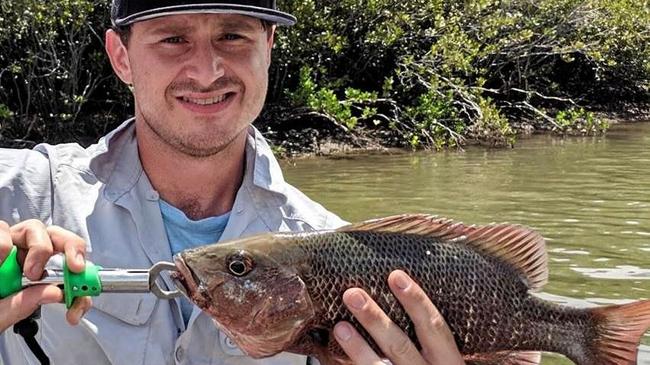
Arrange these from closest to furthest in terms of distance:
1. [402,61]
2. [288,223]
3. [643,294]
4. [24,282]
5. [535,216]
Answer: [24,282]
[288,223]
[643,294]
[535,216]
[402,61]

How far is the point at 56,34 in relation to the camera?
14.6 metres

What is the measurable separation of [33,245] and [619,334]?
1513 mm

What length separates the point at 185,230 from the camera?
293 centimetres

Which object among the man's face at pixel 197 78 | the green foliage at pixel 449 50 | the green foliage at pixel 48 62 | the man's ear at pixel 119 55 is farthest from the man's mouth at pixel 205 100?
the green foliage at pixel 449 50

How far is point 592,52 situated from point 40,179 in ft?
58.4

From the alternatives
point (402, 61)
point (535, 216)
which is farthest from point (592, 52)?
point (535, 216)

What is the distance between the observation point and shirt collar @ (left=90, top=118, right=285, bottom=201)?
291 centimetres

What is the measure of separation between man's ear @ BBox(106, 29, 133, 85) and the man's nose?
255 millimetres

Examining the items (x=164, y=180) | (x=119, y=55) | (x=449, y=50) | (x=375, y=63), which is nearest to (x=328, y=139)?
(x=375, y=63)

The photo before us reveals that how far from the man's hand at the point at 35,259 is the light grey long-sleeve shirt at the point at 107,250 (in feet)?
1.60

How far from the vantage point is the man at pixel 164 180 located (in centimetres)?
276

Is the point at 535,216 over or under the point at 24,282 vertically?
under

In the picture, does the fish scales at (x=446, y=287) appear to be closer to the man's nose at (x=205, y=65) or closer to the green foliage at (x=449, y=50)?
the man's nose at (x=205, y=65)

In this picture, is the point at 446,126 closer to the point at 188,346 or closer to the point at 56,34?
the point at 56,34
